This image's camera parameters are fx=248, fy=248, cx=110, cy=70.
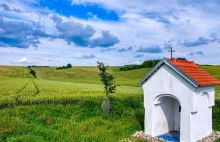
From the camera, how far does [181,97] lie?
38.1 ft

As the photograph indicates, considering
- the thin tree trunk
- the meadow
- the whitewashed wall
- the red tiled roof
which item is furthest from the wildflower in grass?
the red tiled roof

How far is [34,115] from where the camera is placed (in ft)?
56.4

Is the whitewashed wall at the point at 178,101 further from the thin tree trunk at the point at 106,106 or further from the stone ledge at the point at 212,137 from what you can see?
the thin tree trunk at the point at 106,106

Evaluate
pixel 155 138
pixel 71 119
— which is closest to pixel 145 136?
pixel 155 138

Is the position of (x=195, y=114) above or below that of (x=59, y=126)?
above

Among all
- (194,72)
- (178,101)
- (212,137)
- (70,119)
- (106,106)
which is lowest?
(212,137)

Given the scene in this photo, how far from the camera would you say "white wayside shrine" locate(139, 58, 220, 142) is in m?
11.5

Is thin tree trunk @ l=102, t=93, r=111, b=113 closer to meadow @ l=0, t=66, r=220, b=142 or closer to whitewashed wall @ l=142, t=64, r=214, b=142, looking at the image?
meadow @ l=0, t=66, r=220, b=142

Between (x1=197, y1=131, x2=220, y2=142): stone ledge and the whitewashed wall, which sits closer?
the whitewashed wall

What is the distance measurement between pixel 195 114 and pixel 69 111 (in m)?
9.59

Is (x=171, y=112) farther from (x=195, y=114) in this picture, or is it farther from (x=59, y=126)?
(x=59, y=126)

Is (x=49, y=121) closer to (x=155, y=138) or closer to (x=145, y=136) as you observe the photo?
(x=145, y=136)

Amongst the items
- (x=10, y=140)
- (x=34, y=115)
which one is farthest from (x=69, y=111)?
(x=10, y=140)

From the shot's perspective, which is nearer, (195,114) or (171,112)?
(195,114)
